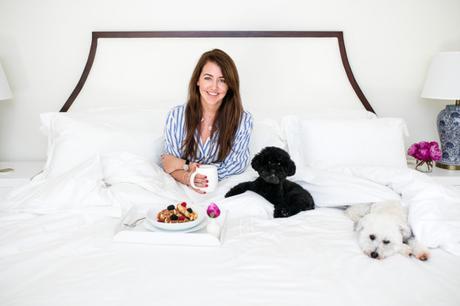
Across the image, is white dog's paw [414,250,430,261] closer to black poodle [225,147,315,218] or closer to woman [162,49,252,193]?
black poodle [225,147,315,218]

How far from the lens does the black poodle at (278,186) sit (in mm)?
1677

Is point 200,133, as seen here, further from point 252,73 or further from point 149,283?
point 149,283

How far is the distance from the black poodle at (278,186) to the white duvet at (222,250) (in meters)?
0.06

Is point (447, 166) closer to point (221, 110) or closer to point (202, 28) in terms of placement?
point (221, 110)

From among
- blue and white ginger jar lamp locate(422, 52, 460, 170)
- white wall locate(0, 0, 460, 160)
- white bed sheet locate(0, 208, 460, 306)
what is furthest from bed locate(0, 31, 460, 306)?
blue and white ginger jar lamp locate(422, 52, 460, 170)

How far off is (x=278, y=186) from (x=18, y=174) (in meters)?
1.65

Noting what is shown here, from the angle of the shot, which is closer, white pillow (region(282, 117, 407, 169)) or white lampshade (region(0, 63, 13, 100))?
white pillow (region(282, 117, 407, 169))

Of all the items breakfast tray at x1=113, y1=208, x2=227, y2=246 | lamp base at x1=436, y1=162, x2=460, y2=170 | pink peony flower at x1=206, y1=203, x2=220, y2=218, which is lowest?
lamp base at x1=436, y1=162, x2=460, y2=170

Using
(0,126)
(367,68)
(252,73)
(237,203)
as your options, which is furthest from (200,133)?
(0,126)

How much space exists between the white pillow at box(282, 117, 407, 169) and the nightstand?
1581 millimetres

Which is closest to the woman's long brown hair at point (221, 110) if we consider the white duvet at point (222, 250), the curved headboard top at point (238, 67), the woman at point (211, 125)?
the woman at point (211, 125)

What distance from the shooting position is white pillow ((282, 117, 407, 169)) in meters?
2.23

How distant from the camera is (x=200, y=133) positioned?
2.16 meters

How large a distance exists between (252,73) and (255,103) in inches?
8.2
